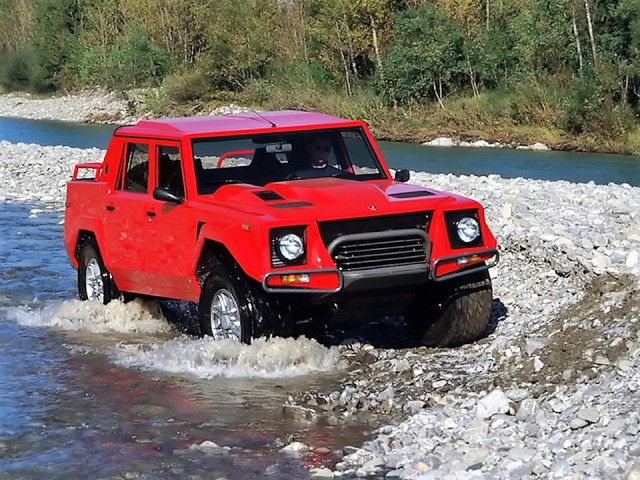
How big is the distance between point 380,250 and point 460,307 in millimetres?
927

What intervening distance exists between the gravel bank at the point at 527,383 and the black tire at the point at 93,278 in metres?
2.59

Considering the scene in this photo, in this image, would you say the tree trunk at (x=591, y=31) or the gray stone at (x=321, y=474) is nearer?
the gray stone at (x=321, y=474)

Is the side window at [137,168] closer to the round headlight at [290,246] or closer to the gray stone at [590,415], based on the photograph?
the round headlight at [290,246]

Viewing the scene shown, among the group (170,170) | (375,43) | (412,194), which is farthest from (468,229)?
(375,43)

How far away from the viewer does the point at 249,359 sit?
8898 mm

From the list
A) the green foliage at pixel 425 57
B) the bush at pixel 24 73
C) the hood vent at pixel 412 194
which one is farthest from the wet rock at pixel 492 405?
the bush at pixel 24 73

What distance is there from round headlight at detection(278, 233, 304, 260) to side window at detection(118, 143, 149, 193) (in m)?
2.31

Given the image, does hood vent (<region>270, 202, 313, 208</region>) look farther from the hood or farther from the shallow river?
the shallow river

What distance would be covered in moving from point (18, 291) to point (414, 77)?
119 feet

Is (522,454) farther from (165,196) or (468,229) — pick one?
(165,196)

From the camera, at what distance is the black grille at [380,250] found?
341 inches

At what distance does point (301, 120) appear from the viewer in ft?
34.2

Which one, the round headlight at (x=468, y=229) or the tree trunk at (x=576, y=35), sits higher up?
the round headlight at (x=468, y=229)

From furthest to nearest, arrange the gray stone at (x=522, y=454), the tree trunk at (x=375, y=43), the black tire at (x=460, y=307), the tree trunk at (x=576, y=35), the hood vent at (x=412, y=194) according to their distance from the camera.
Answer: the tree trunk at (x=375, y=43) < the tree trunk at (x=576, y=35) < the black tire at (x=460, y=307) < the hood vent at (x=412, y=194) < the gray stone at (x=522, y=454)
